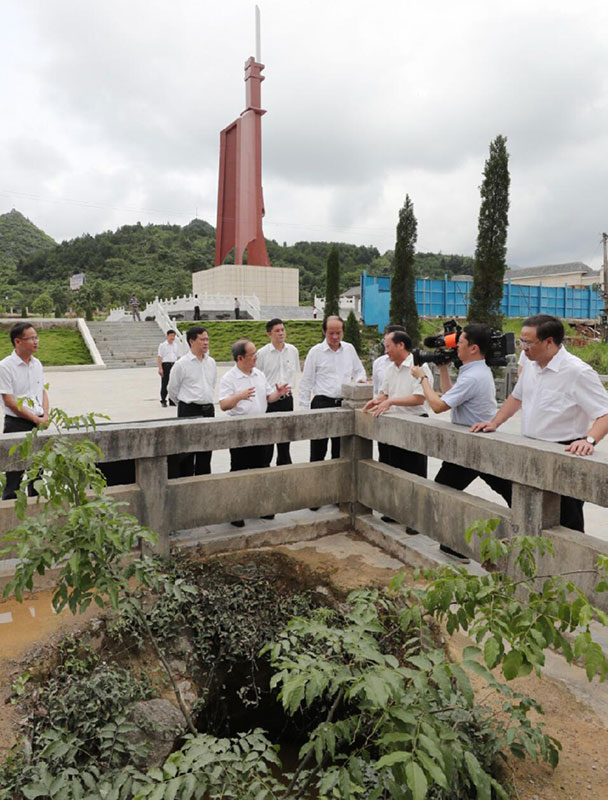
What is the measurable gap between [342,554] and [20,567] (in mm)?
2522

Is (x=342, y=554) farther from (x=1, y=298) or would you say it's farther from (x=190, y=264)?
(x=190, y=264)

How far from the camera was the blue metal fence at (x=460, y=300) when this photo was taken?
27.7m

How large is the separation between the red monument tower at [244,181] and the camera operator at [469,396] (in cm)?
3556

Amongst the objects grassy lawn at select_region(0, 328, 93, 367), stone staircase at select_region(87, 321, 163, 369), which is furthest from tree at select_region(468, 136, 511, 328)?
grassy lawn at select_region(0, 328, 93, 367)

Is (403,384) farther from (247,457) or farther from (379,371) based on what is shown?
(247,457)

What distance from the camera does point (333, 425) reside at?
4.48m

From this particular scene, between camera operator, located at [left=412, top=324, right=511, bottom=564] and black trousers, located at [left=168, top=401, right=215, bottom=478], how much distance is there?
1.74 metres

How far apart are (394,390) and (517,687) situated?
7.98ft

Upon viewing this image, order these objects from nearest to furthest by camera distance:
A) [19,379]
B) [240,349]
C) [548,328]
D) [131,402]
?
[548,328] < [19,379] < [240,349] < [131,402]

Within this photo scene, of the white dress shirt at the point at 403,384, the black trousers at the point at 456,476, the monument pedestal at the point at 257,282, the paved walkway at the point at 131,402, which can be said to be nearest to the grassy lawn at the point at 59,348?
the paved walkway at the point at 131,402

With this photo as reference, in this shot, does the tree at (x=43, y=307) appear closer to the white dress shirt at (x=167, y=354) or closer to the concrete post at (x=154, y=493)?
the white dress shirt at (x=167, y=354)

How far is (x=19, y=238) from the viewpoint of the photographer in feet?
314

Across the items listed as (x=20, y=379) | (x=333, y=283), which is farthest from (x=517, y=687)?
(x=333, y=283)

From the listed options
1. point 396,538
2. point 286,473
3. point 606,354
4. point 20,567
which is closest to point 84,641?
point 20,567
